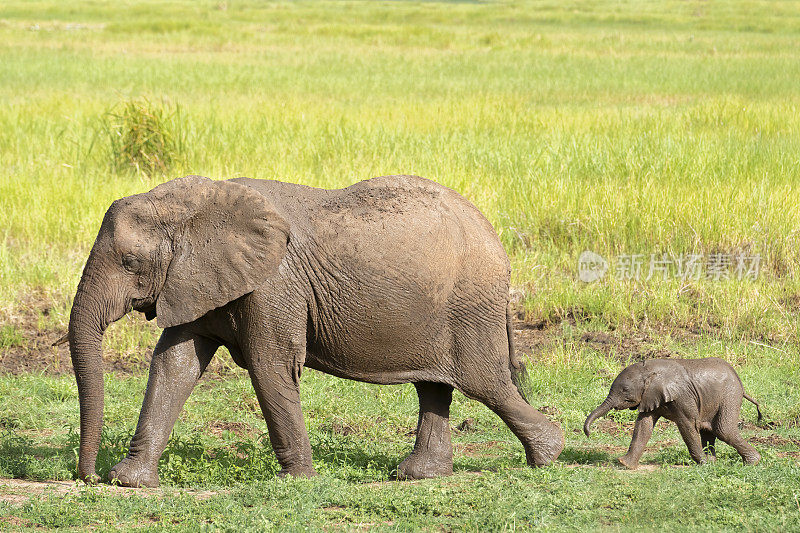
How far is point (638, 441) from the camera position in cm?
590

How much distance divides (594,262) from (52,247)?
5.47m

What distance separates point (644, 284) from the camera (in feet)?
31.7

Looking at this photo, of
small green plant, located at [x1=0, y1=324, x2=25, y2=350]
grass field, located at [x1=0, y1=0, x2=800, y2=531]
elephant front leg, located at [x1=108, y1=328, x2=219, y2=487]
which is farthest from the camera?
small green plant, located at [x1=0, y1=324, x2=25, y2=350]

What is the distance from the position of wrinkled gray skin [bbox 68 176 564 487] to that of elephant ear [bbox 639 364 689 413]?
1.95 ft

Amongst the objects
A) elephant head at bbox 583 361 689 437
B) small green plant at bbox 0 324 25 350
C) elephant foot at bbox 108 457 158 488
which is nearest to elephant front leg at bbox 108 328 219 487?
elephant foot at bbox 108 457 158 488

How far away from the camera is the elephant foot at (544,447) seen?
5.85 metres

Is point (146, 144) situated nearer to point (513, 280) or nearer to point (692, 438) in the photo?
point (513, 280)

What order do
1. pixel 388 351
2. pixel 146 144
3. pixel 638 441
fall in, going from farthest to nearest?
1. pixel 146 144
2. pixel 638 441
3. pixel 388 351

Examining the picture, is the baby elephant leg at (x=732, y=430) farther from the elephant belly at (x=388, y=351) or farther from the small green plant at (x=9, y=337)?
the small green plant at (x=9, y=337)

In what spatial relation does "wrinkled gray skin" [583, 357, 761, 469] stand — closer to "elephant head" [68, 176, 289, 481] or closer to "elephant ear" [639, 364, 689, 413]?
"elephant ear" [639, 364, 689, 413]

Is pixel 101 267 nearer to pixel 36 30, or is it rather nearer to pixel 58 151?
pixel 58 151

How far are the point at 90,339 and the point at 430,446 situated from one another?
2.00 m

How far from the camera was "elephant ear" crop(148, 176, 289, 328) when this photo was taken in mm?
5246

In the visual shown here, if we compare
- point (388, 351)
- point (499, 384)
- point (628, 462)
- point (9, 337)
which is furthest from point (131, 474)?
point (9, 337)
